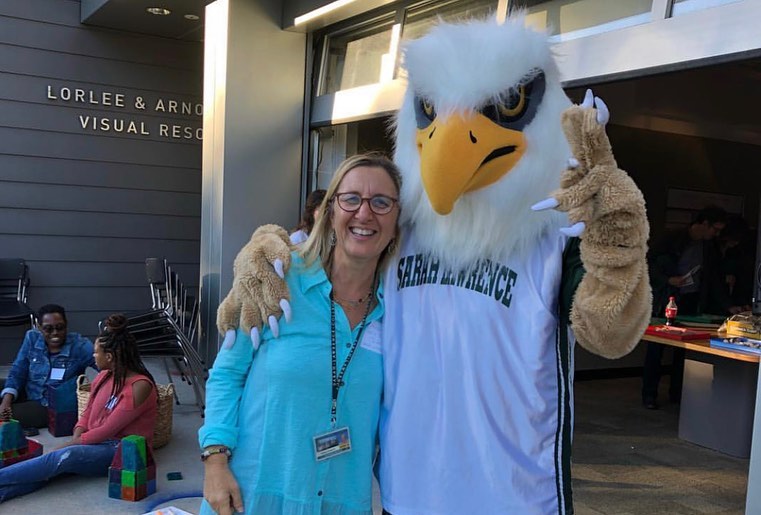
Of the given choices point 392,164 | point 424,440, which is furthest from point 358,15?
point 424,440

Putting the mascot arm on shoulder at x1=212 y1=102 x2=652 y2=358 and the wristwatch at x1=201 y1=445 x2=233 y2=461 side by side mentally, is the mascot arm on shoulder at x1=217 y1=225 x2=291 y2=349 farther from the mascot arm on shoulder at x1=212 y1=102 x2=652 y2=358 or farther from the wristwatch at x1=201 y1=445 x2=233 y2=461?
the mascot arm on shoulder at x1=212 y1=102 x2=652 y2=358

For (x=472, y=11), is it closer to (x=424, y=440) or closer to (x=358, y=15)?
(x=358, y=15)

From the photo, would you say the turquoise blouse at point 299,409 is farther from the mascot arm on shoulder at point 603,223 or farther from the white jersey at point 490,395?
the mascot arm on shoulder at point 603,223

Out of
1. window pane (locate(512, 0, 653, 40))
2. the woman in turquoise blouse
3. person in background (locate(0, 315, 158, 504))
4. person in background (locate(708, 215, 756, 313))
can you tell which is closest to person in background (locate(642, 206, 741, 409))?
person in background (locate(708, 215, 756, 313))

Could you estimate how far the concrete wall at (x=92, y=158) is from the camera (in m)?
6.71

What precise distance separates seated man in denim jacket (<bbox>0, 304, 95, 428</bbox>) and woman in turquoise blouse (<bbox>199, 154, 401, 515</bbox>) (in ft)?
11.5

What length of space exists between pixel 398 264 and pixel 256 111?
12.7 ft

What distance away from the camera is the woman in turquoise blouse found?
67.1 inches

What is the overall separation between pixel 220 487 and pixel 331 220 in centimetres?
72

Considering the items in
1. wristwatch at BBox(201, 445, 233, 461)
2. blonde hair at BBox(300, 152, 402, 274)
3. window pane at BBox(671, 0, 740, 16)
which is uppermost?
window pane at BBox(671, 0, 740, 16)

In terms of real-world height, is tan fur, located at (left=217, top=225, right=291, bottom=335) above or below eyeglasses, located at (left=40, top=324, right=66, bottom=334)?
above

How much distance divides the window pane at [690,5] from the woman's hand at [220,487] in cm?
246

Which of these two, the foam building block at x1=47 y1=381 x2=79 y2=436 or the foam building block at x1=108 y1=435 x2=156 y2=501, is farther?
the foam building block at x1=47 y1=381 x2=79 y2=436

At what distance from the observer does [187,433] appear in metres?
4.90
